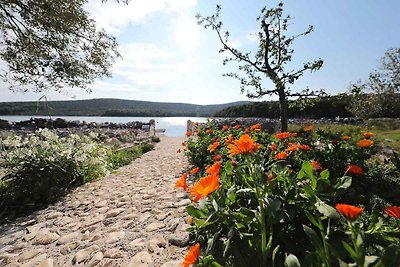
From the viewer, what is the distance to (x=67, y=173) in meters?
4.65

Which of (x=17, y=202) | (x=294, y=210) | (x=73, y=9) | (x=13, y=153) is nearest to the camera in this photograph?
(x=294, y=210)

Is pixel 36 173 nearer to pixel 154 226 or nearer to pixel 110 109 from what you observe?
pixel 154 226

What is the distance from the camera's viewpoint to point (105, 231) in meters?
2.92

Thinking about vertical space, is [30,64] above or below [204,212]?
above

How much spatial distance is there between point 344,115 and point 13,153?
124 feet

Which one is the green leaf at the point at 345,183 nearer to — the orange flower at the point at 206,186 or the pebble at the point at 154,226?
the orange flower at the point at 206,186

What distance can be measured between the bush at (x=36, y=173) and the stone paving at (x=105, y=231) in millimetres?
334

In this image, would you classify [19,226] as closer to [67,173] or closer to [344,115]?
[67,173]

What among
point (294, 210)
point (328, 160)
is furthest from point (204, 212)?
point (328, 160)

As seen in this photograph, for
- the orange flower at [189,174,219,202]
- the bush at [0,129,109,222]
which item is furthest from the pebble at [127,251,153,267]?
the bush at [0,129,109,222]

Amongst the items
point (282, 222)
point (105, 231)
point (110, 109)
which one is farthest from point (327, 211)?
point (110, 109)

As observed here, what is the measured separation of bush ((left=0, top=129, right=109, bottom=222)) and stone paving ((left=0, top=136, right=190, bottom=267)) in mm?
334

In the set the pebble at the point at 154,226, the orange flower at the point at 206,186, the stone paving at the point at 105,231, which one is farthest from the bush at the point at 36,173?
the orange flower at the point at 206,186

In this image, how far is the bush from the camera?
411cm
